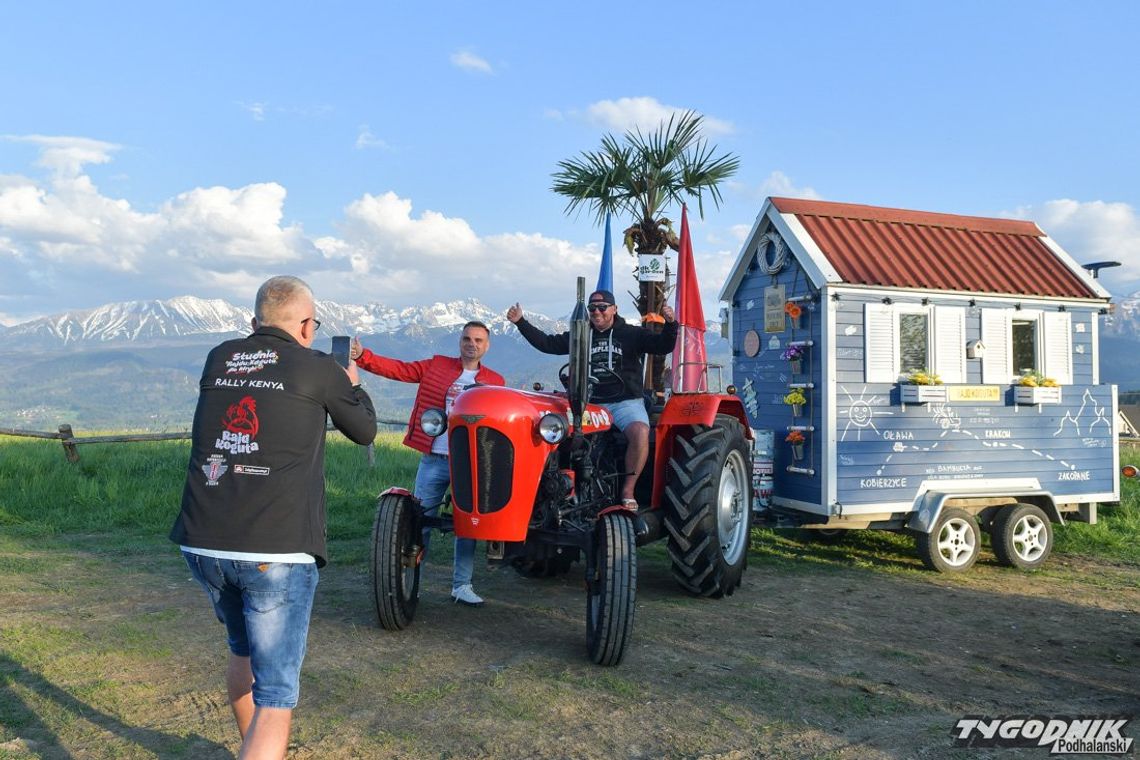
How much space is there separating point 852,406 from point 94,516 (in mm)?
7396

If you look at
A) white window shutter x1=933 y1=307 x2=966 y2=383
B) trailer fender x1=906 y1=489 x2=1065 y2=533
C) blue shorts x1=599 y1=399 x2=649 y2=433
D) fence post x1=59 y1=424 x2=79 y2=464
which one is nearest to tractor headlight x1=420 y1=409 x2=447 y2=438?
blue shorts x1=599 y1=399 x2=649 y2=433

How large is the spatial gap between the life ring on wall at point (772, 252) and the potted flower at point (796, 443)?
1.48 metres

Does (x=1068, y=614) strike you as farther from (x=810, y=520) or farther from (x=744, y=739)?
(x=744, y=739)

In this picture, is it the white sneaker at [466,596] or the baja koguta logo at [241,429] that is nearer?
the baja koguta logo at [241,429]

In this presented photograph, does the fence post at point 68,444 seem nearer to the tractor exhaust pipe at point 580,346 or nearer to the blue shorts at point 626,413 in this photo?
the blue shorts at point 626,413

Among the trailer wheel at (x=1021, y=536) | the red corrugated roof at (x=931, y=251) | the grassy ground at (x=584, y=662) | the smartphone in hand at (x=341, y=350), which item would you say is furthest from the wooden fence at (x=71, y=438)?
the smartphone in hand at (x=341, y=350)

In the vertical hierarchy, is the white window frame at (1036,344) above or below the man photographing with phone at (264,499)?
above

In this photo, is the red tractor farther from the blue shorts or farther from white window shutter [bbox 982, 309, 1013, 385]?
white window shutter [bbox 982, 309, 1013, 385]

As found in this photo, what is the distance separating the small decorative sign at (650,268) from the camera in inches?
421

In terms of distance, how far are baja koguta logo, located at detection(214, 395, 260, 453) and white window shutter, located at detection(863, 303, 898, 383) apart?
5.82m

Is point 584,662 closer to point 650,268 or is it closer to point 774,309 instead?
point 774,309

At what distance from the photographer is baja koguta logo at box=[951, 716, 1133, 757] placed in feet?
11.9

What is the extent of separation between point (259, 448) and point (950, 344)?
21.2ft

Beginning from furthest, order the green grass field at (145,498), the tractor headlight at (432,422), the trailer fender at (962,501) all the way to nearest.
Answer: the green grass field at (145,498)
the trailer fender at (962,501)
the tractor headlight at (432,422)
